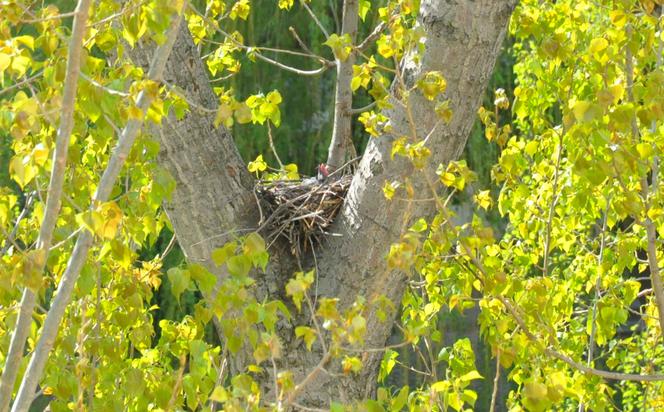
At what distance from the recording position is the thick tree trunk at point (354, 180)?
101 inches

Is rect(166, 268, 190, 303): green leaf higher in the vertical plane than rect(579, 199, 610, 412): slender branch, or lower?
higher

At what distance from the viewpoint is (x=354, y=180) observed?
277cm

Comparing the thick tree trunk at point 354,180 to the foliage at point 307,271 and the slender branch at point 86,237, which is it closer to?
the foliage at point 307,271

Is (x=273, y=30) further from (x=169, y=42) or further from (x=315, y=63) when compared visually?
(x=169, y=42)

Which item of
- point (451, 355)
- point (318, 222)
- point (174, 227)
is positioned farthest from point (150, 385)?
point (451, 355)

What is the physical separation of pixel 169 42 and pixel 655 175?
185cm

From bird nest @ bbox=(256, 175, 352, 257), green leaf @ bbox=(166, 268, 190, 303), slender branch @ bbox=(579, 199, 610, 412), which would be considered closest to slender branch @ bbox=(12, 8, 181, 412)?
green leaf @ bbox=(166, 268, 190, 303)

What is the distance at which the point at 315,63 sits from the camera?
7234 mm

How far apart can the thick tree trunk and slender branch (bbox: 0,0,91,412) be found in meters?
0.83

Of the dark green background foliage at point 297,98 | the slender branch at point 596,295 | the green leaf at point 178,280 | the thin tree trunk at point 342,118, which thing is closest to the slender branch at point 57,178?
the green leaf at point 178,280

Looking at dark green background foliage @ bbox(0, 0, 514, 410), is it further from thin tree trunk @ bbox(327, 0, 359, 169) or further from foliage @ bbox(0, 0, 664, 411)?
thin tree trunk @ bbox(327, 0, 359, 169)

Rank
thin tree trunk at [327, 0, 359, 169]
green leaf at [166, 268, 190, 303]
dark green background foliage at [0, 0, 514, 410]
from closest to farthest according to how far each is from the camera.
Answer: green leaf at [166, 268, 190, 303] < thin tree trunk at [327, 0, 359, 169] < dark green background foliage at [0, 0, 514, 410]

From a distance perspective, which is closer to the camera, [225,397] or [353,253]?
[225,397]

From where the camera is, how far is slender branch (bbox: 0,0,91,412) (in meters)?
1.73
